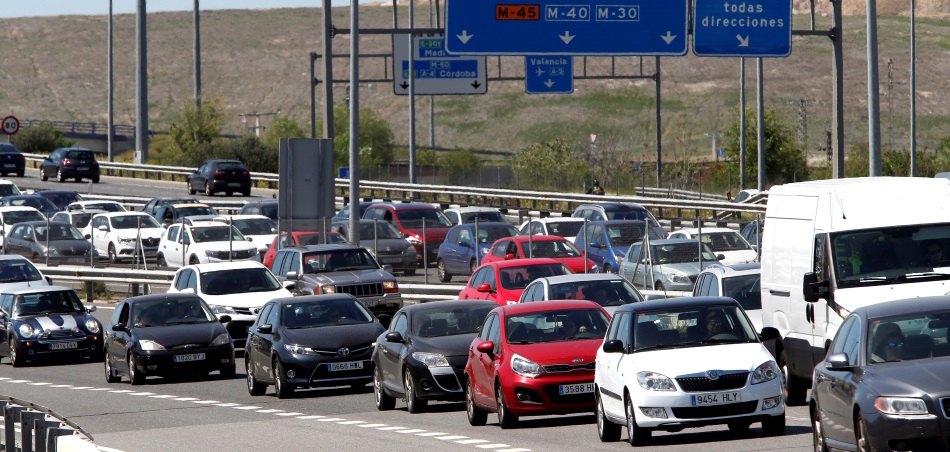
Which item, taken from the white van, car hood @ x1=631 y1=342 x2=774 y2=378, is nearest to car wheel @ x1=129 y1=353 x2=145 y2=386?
the white van

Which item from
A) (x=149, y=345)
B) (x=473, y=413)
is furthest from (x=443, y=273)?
(x=473, y=413)

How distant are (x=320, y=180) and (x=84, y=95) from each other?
155 m

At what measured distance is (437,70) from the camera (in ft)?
198

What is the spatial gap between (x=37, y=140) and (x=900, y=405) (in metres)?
102

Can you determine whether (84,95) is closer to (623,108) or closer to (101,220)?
(623,108)

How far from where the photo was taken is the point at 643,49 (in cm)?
3562

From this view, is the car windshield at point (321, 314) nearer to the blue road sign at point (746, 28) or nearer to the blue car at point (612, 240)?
the blue car at point (612, 240)

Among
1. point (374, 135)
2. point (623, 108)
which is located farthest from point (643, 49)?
point (623, 108)

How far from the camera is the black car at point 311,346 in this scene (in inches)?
905

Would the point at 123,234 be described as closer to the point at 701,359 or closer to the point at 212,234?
the point at 212,234

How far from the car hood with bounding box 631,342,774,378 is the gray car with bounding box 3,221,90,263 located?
111ft


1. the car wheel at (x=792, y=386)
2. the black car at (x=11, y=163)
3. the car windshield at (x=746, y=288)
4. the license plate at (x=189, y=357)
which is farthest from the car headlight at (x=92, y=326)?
the black car at (x=11, y=163)

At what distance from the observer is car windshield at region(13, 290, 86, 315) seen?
3192cm

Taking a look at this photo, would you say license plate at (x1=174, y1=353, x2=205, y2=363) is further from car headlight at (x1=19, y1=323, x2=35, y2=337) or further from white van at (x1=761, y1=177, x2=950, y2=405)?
white van at (x1=761, y1=177, x2=950, y2=405)
